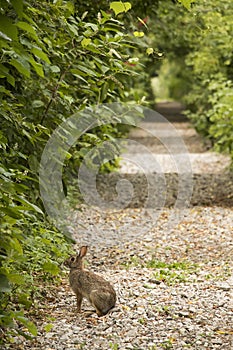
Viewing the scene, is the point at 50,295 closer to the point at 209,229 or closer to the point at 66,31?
the point at 66,31

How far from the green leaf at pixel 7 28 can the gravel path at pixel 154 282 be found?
202 centimetres

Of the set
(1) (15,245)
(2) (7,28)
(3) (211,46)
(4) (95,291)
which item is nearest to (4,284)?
(1) (15,245)

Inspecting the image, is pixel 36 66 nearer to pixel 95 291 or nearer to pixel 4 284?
pixel 4 284

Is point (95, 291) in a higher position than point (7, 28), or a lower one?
lower

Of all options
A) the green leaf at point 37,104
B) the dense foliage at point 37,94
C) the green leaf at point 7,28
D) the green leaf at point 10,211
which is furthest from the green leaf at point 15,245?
the green leaf at point 37,104

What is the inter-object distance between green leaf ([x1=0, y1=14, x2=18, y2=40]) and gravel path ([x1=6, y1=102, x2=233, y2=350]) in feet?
6.64

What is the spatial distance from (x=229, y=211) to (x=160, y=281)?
4.46 m

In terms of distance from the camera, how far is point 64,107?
20.7 feet

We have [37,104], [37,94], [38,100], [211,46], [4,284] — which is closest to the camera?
[4,284]

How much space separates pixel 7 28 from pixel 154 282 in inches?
135

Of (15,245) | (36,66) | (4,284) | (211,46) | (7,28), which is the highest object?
(7,28)

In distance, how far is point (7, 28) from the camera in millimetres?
3217

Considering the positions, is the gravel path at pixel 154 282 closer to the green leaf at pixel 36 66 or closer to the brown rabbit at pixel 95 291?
the brown rabbit at pixel 95 291

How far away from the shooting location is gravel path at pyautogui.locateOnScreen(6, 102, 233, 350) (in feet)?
15.3
